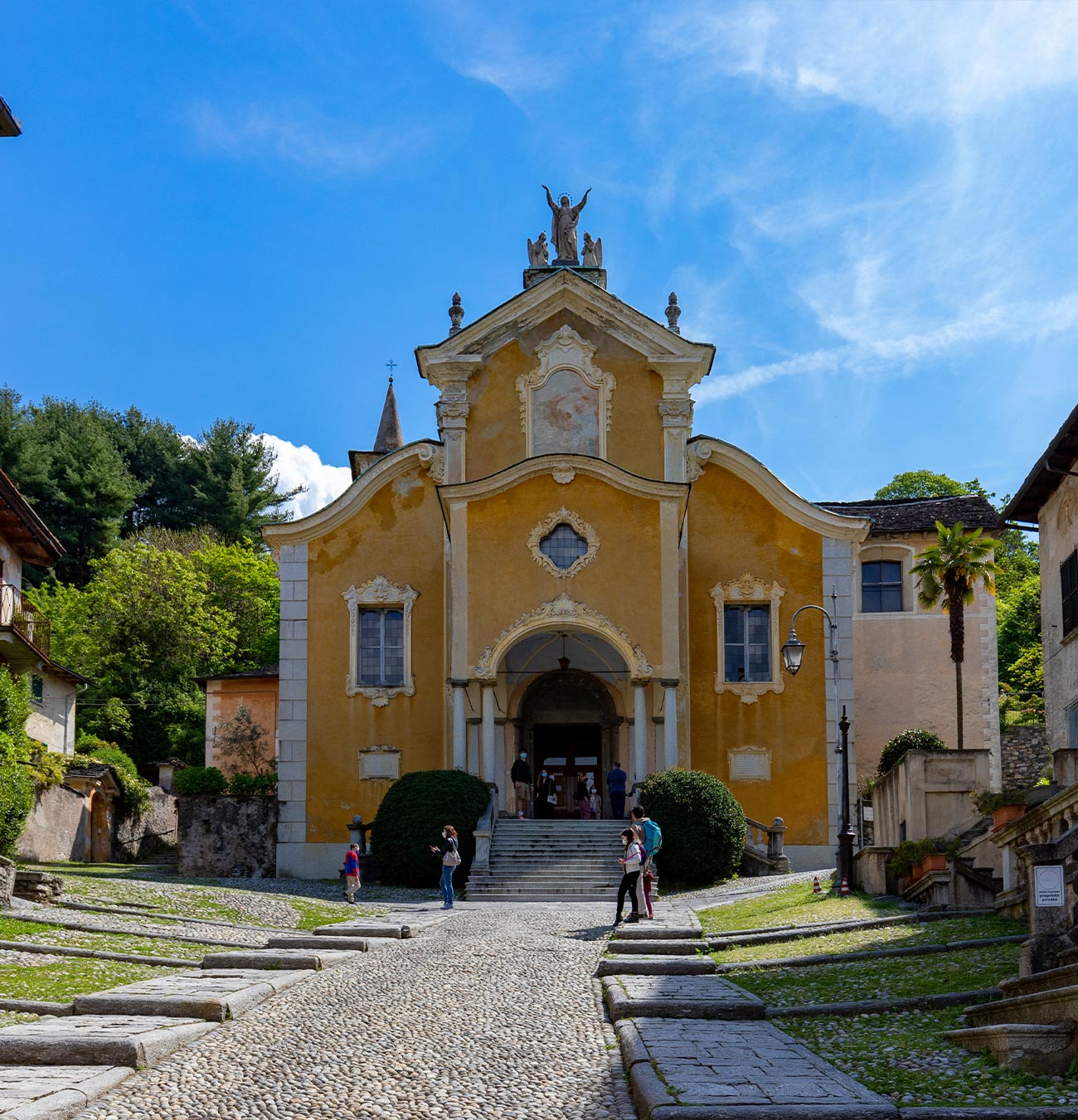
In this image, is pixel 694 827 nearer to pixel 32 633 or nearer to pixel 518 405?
pixel 518 405

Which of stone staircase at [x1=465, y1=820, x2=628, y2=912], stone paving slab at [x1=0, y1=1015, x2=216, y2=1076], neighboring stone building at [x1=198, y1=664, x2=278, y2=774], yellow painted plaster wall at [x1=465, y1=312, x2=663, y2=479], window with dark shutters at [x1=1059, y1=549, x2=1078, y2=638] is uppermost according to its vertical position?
yellow painted plaster wall at [x1=465, y1=312, x2=663, y2=479]

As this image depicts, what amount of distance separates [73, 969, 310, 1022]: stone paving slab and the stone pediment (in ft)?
79.9

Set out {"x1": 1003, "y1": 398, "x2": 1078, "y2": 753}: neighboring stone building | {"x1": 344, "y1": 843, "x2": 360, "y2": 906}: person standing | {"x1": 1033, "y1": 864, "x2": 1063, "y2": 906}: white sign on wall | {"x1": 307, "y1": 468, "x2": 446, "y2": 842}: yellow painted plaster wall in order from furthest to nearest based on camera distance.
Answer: {"x1": 307, "y1": 468, "x2": 446, "y2": 842}: yellow painted plaster wall < {"x1": 344, "y1": 843, "x2": 360, "y2": 906}: person standing < {"x1": 1003, "y1": 398, "x2": 1078, "y2": 753}: neighboring stone building < {"x1": 1033, "y1": 864, "x2": 1063, "y2": 906}: white sign on wall

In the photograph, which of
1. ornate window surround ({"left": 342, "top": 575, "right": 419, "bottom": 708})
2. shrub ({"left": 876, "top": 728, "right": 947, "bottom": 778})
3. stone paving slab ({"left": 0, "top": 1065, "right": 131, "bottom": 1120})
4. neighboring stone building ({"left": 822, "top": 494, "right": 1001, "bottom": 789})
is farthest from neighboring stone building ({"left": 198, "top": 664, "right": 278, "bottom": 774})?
stone paving slab ({"left": 0, "top": 1065, "right": 131, "bottom": 1120})

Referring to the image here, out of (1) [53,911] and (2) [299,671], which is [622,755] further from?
(1) [53,911]

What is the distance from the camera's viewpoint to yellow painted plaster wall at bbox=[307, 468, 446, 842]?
35.0 metres

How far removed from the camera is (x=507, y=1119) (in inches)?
312

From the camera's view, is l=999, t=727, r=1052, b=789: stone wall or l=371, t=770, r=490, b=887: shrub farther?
l=999, t=727, r=1052, b=789: stone wall

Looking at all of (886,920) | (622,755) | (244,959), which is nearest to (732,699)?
(622,755)

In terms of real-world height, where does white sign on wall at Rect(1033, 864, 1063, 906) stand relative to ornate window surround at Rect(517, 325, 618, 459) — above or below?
below

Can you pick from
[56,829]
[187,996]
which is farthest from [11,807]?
[56,829]

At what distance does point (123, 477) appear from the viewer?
65.7 meters

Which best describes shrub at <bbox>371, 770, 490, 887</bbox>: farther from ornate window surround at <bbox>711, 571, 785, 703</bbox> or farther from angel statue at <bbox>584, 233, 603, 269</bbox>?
angel statue at <bbox>584, 233, 603, 269</bbox>

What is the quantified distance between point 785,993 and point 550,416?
980 inches
